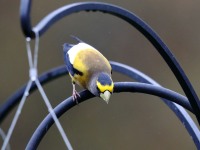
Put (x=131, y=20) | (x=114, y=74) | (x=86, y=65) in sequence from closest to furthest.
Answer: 1. (x=131, y=20)
2. (x=86, y=65)
3. (x=114, y=74)

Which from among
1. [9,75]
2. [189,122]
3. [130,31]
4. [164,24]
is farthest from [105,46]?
[189,122]

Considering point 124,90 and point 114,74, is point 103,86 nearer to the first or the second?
point 124,90

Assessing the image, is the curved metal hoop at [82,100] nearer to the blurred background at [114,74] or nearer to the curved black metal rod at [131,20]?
the curved black metal rod at [131,20]

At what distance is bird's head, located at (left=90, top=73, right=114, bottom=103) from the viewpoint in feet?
4.06

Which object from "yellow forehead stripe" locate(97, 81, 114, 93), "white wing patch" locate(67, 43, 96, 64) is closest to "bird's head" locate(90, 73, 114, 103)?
"yellow forehead stripe" locate(97, 81, 114, 93)

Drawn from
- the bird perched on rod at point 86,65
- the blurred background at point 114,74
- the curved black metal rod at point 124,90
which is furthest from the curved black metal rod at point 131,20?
the blurred background at point 114,74

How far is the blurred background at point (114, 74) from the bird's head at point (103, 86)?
1812 millimetres

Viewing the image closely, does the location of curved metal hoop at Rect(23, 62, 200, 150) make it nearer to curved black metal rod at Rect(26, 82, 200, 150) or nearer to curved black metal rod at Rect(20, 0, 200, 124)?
curved black metal rod at Rect(26, 82, 200, 150)

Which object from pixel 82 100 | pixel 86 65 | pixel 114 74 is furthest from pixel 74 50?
pixel 114 74

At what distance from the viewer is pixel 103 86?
1260 mm

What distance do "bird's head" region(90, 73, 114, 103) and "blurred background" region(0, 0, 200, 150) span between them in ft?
5.94

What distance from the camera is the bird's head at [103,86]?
1237mm

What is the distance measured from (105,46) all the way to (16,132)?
0.76 meters

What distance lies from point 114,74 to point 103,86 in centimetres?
189
